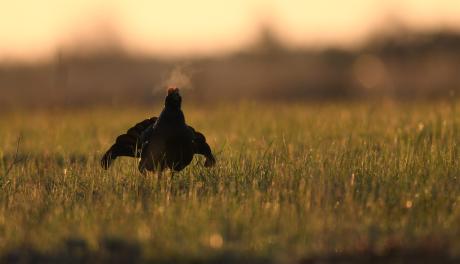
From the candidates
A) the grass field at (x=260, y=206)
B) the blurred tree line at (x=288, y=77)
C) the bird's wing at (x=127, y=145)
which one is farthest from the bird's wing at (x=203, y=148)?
the blurred tree line at (x=288, y=77)

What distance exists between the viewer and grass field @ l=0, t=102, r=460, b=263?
596 centimetres

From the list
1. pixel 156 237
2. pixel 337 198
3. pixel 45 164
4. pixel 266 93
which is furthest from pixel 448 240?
pixel 266 93

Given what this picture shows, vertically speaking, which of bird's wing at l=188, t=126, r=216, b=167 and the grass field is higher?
bird's wing at l=188, t=126, r=216, b=167

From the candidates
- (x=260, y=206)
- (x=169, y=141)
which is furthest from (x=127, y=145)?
(x=260, y=206)

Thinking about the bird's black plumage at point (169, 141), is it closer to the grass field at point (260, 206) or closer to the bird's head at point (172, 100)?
the bird's head at point (172, 100)

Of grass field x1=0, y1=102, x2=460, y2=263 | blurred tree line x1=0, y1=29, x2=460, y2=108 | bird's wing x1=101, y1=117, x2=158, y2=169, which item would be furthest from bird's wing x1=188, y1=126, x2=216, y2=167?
blurred tree line x1=0, y1=29, x2=460, y2=108

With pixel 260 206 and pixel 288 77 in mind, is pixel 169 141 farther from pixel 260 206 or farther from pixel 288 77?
pixel 288 77

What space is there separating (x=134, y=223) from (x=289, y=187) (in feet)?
5.33

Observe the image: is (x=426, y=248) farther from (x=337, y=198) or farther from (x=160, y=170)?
(x=160, y=170)

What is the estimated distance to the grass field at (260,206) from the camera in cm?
596

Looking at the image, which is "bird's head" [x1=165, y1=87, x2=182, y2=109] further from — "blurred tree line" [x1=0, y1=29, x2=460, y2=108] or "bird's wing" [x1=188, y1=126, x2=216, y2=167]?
"blurred tree line" [x1=0, y1=29, x2=460, y2=108]

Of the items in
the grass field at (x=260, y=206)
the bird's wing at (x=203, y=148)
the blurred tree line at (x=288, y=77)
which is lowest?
the grass field at (x=260, y=206)

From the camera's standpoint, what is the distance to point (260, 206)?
274 inches

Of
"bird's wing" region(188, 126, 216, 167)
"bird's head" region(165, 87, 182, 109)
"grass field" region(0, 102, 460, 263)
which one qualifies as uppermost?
"bird's head" region(165, 87, 182, 109)
